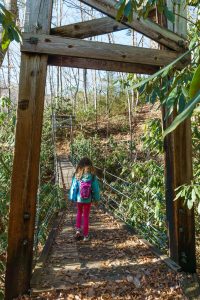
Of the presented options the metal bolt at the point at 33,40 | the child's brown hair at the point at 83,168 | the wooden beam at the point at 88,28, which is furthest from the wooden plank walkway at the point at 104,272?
the wooden beam at the point at 88,28

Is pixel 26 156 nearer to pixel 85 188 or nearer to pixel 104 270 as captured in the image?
pixel 104 270

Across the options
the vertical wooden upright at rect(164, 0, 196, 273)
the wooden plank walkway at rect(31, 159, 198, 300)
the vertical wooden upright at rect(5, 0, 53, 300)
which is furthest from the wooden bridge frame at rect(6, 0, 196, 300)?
the vertical wooden upright at rect(164, 0, 196, 273)

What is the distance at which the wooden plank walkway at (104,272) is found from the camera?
280cm

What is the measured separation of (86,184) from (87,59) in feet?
5.92

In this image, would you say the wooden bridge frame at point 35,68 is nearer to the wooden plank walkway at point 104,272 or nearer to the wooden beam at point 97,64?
the wooden beam at point 97,64

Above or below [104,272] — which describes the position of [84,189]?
above

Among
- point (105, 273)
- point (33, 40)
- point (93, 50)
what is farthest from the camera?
point (105, 273)

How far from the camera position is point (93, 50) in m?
2.89

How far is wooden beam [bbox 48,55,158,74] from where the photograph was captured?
9.57 feet

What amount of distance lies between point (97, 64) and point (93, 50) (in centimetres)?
15

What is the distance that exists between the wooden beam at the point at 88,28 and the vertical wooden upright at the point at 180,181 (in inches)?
24.0

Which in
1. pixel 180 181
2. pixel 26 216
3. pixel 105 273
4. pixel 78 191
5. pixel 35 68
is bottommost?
pixel 105 273

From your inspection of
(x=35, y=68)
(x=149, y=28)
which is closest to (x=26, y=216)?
(x=35, y=68)

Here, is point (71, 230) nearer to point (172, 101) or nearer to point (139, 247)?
point (139, 247)
